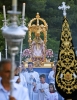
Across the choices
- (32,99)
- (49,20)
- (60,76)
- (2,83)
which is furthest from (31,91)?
(49,20)

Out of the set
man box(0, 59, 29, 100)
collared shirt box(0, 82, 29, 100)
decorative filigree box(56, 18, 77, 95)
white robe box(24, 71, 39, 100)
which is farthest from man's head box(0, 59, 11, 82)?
white robe box(24, 71, 39, 100)

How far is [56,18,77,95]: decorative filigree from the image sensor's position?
716 centimetres

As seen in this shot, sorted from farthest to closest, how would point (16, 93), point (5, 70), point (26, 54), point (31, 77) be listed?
point (26, 54) < point (31, 77) < point (16, 93) < point (5, 70)

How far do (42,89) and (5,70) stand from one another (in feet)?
18.0

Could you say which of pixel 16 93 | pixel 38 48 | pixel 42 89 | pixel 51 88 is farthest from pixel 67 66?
pixel 16 93

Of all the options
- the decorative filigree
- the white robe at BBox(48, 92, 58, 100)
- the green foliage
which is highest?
the green foliage

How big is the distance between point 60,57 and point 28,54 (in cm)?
194

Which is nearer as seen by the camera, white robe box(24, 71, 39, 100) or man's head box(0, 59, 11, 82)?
man's head box(0, 59, 11, 82)

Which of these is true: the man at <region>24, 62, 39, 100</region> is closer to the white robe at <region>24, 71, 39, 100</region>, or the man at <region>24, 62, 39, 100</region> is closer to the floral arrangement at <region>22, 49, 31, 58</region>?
the white robe at <region>24, 71, 39, 100</region>

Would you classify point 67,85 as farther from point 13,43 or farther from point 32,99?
point 13,43

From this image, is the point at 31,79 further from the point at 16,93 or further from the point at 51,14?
the point at 51,14

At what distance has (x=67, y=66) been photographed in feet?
23.6

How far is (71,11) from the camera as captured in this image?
18.0 meters

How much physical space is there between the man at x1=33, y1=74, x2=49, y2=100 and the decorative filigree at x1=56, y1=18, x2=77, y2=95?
1.48 metres
